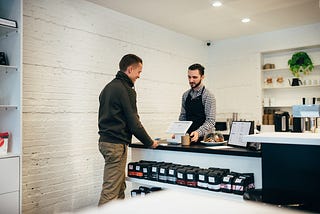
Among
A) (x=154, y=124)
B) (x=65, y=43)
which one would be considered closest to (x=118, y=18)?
(x=65, y=43)

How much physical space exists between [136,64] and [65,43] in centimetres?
125

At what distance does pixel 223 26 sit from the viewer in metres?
5.48

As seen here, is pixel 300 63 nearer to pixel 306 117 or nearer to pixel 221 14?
pixel 221 14

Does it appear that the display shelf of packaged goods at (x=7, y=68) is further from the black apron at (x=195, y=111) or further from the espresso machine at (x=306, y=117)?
the espresso machine at (x=306, y=117)

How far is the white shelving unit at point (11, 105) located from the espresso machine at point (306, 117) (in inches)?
91.3

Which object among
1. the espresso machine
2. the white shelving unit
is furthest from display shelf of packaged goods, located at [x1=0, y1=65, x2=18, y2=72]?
the espresso machine

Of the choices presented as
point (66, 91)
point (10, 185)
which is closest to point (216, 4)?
point (66, 91)

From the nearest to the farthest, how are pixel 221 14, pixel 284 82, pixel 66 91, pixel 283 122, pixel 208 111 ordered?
pixel 283 122 → pixel 208 111 → pixel 66 91 → pixel 221 14 → pixel 284 82

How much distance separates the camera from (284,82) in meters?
5.87

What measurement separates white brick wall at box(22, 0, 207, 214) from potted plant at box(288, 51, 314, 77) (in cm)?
272

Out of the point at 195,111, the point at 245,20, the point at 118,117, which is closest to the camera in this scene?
the point at 118,117

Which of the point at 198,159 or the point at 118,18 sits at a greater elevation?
the point at 118,18

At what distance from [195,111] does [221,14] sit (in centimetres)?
198

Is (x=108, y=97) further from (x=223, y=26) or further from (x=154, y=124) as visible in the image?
(x=223, y=26)
